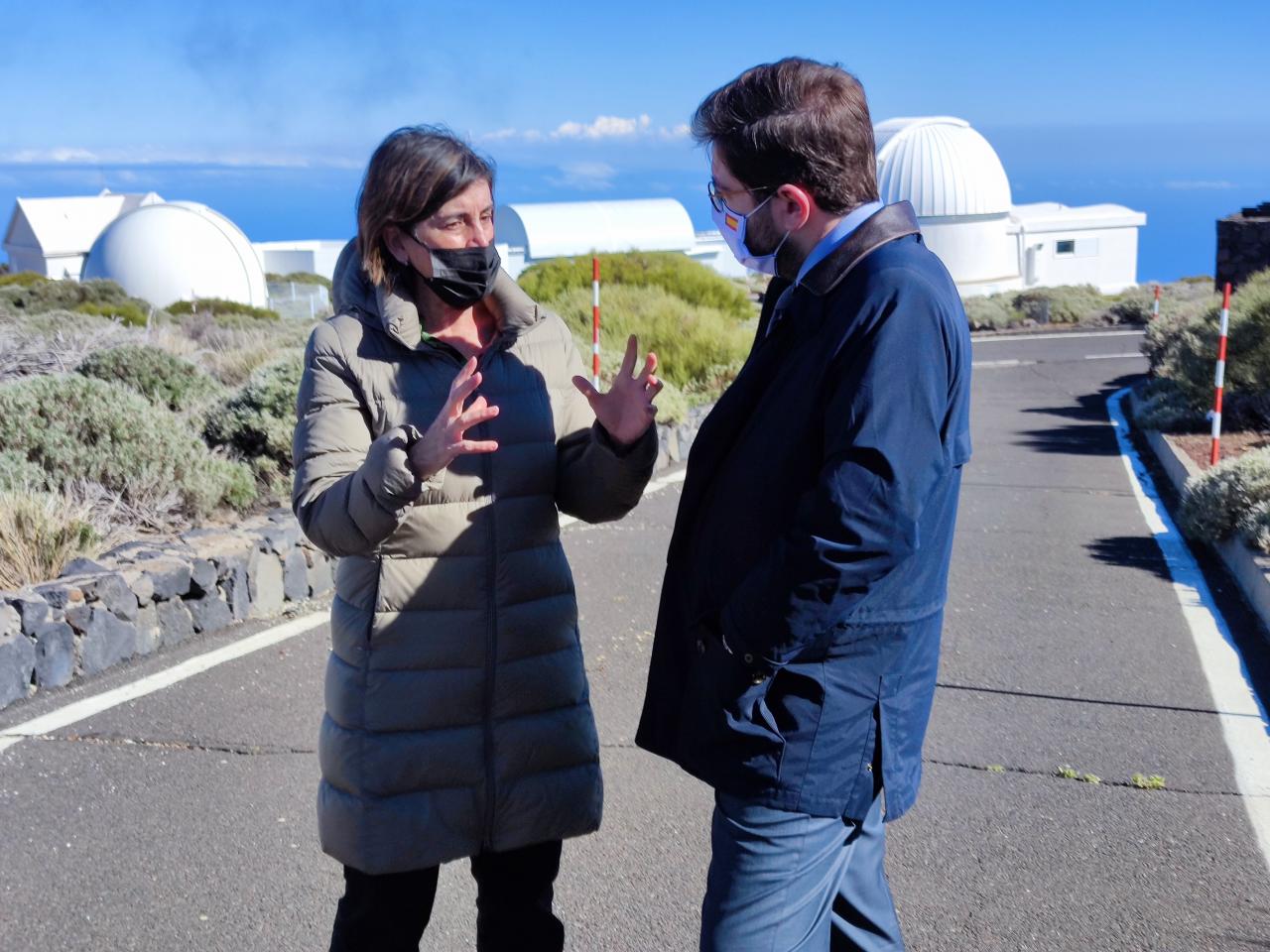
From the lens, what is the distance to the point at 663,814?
13.5 ft

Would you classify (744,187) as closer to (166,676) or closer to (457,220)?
(457,220)

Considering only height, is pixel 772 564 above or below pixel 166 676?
above

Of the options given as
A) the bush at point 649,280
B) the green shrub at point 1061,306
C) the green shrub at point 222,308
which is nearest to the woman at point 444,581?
the bush at point 649,280

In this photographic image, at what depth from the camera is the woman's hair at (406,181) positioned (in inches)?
99.8

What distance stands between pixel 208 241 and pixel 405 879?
139 feet

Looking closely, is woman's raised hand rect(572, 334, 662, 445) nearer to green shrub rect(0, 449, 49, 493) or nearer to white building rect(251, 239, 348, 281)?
green shrub rect(0, 449, 49, 493)

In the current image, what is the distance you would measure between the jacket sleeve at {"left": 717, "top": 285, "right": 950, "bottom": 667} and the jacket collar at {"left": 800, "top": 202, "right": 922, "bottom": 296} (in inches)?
4.6

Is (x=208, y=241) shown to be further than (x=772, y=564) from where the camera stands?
Yes

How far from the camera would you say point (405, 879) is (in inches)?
99.9

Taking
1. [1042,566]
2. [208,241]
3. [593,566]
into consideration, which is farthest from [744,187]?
[208,241]

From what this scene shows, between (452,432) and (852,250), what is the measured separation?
29.6 inches

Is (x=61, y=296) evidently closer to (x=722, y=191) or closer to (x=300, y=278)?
(x=300, y=278)

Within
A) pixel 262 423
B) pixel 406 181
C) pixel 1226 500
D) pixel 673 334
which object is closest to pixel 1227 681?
pixel 1226 500

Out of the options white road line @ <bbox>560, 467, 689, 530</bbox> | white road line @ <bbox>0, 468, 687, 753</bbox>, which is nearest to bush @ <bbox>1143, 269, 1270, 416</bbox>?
white road line @ <bbox>560, 467, 689, 530</bbox>
